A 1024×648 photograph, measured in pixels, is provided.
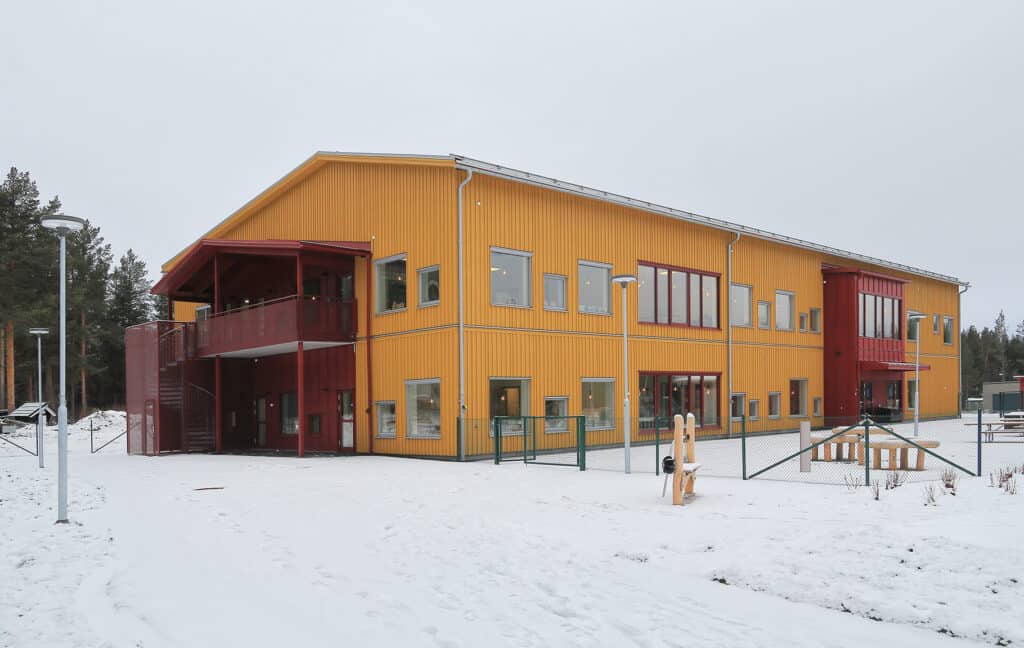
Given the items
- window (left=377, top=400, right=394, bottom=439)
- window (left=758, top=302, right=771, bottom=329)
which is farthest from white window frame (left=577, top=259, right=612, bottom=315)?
window (left=758, top=302, right=771, bottom=329)

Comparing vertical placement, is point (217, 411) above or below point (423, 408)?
below

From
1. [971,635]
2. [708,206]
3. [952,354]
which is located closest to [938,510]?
[971,635]

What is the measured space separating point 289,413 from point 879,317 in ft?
83.5

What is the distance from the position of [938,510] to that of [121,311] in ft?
232

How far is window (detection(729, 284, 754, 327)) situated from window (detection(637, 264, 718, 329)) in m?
0.85

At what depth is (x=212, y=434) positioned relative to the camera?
1102 inches

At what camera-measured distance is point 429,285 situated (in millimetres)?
21750

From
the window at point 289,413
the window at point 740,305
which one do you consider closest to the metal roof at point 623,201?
the window at point 740,305

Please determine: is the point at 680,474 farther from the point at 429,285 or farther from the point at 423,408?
the point at 429,285

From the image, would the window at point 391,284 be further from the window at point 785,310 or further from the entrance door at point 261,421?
the window at point 785,310

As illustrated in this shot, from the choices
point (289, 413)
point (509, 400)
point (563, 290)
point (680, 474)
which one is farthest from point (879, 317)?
point (680, 474)

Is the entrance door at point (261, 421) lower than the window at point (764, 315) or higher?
lower

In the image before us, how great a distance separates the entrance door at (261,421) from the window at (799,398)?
20627 millimetres

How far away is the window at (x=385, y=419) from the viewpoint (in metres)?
22.9
